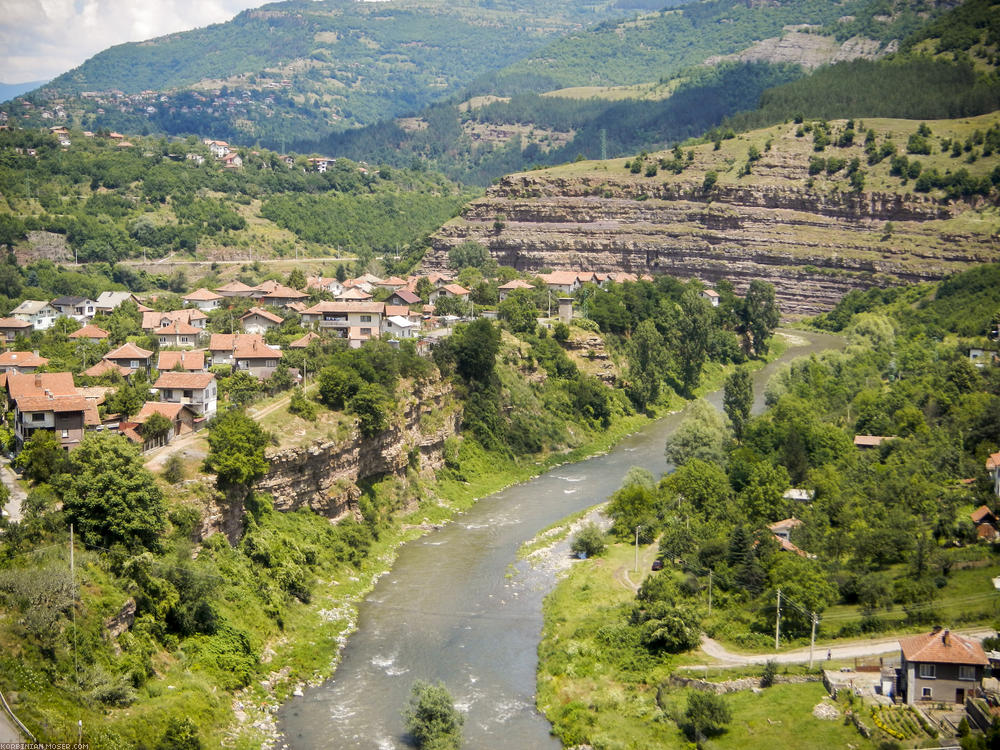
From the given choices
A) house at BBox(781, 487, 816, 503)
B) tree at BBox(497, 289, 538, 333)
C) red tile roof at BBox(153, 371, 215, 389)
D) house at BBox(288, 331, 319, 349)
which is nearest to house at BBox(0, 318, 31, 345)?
house at BBox(288, 331, 319, 349)

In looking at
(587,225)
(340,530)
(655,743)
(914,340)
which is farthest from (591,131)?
(655,743)

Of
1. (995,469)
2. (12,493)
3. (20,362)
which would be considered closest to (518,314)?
(20,362)

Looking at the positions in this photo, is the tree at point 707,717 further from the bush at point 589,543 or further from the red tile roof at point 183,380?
the red tile roof at point 183,380

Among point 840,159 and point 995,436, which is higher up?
point 840,159

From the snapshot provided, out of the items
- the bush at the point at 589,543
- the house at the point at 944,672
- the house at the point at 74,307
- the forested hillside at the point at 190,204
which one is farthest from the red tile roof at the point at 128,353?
the forested hillside at the point at 190,204

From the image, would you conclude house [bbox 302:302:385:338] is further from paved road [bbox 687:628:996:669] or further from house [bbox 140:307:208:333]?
paved road [bbox 687:628:996:669]

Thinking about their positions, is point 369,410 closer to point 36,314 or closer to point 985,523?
point 985,523

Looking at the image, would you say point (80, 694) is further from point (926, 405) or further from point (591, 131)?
point (591, 131)
